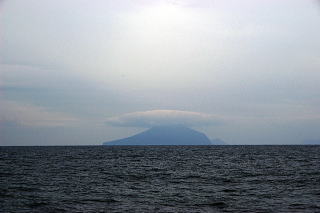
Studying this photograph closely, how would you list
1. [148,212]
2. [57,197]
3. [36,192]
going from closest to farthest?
1. [148,212]
2. [57,197]
3. [36,192]

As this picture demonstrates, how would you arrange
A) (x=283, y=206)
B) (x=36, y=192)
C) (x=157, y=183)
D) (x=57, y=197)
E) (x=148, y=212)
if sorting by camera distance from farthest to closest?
(x=157, y=183)
(x=36, y=192)
(x=57, y=197)
(x=283, y=206)
(x=148, y=212)

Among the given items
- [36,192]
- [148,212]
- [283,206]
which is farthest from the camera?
[36,192]

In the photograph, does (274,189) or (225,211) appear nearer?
(225,211)

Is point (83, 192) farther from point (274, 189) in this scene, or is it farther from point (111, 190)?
point (274, 189)

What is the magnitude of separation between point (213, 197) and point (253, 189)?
5.35 metres

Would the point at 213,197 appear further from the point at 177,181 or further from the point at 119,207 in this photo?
the point at 177,181

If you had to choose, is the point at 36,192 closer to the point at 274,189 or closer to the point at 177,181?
the point at 177,181

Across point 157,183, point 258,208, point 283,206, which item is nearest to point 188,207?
point 258,208

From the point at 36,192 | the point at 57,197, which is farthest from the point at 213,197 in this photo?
the point at 36,192

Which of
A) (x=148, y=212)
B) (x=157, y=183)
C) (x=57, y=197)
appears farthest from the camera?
(x=157, y=183)

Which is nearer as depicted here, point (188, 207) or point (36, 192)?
point (188, 207)

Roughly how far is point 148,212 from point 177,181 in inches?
620

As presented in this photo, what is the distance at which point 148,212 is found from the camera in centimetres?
2206

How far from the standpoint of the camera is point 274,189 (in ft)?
102
